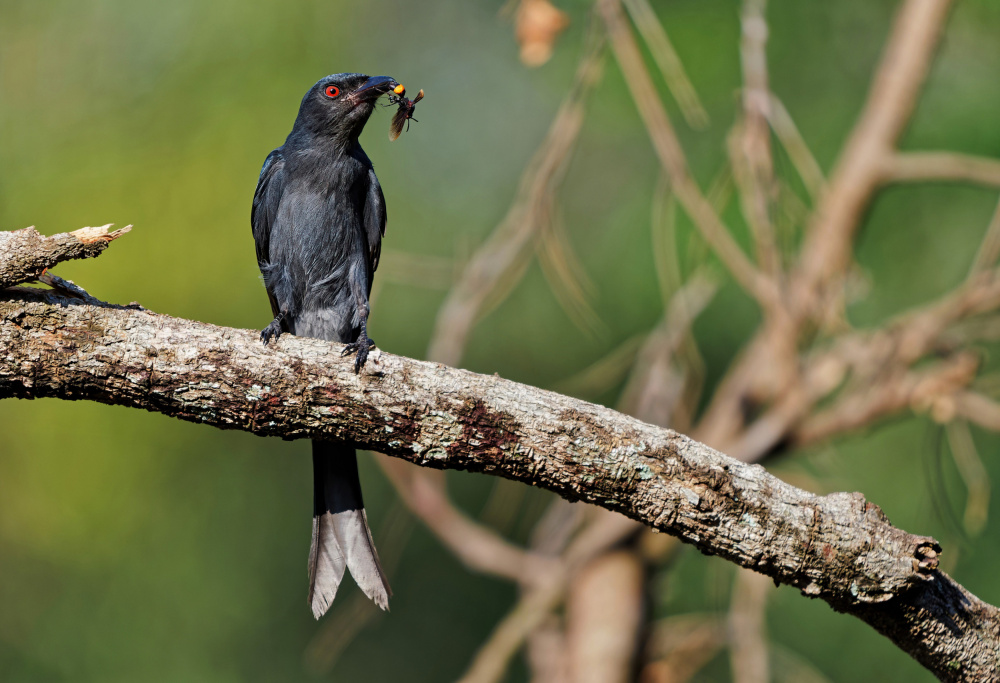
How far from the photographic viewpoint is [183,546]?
10.5 metres

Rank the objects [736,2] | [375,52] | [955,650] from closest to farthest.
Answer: [955,650] < [736,2] < [375,52]

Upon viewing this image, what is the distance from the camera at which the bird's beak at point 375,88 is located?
11.6 feet

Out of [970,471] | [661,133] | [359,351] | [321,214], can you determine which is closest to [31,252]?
[359,351]

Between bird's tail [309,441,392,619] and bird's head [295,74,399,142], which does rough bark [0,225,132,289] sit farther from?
bird's head [295,74,399,142]

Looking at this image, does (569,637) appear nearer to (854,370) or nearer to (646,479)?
(854,370)

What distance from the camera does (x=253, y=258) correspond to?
906 cm

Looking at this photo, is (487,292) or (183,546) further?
(183,546)

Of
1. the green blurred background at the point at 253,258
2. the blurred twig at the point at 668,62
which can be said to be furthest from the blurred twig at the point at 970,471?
the green blurred background at the point at 253,258

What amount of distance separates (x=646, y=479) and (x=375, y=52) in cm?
808

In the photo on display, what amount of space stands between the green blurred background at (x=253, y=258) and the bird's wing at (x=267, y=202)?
4011 millimetres

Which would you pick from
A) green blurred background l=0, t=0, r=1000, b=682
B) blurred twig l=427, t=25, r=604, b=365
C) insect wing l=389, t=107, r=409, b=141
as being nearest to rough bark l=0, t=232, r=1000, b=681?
insect wing l=389, t=107, r=409, b=141

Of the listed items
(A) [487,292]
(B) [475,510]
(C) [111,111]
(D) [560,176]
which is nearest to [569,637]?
(A) [487,292]

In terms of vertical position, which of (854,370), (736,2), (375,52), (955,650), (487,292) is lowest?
(955,650)

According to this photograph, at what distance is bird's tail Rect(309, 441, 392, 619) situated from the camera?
2820 mm
